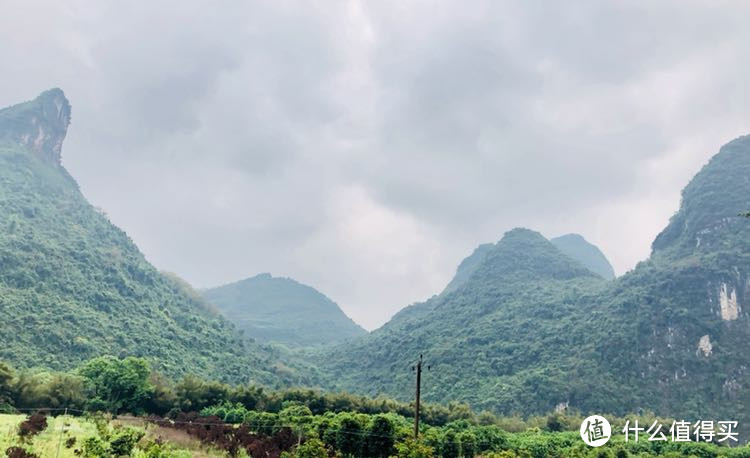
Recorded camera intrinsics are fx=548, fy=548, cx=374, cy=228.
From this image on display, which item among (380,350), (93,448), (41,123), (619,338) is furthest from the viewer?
(41,123)

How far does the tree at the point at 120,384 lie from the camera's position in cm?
3009

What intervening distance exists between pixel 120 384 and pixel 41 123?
93622mm

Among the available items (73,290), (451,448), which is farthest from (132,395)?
(73,290)

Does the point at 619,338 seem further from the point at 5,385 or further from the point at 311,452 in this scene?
the point at 5,385

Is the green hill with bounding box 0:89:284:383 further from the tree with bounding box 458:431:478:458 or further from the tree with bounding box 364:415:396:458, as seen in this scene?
the tree with bounding box 458:431:478:458

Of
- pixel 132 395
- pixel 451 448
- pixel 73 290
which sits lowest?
pixel 451 448

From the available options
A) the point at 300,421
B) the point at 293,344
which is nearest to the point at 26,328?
the point at 300,421

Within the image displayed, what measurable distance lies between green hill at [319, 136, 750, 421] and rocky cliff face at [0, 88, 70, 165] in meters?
68.1

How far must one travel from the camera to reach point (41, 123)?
104438mm

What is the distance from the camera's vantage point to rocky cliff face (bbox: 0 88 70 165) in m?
99.9

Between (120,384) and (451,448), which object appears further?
(120,384)

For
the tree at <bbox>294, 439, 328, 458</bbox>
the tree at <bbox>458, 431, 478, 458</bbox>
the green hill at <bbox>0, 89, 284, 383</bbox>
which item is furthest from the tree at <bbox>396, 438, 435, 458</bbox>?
the green hill at <bbox>0, 89, 284, 383</bbox>

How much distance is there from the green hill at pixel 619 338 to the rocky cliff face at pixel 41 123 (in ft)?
224

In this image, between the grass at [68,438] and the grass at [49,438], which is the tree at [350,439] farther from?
the grass at [49,438]
